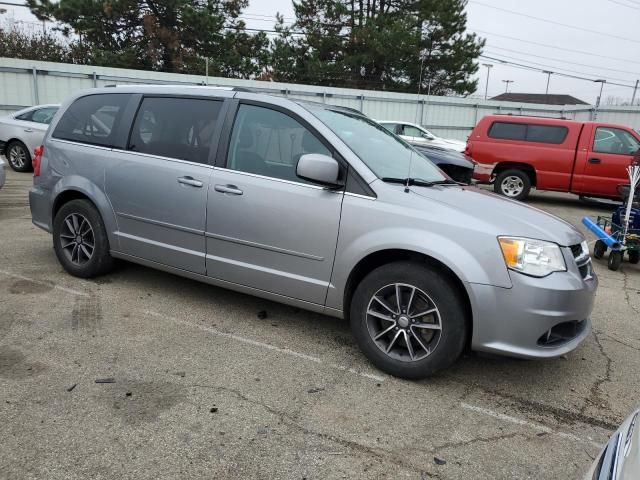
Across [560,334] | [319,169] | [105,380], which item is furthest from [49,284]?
[560,334]

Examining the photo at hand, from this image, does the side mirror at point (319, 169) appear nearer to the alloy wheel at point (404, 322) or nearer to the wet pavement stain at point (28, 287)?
the alloy wheel at point (404, 322)

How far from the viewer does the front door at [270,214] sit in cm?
350

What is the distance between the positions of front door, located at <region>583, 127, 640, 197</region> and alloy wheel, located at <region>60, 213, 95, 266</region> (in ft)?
33.5

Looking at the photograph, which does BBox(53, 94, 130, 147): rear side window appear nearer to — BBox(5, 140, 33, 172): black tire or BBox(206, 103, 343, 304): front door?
BBox(206, 103, 343, 304): front door

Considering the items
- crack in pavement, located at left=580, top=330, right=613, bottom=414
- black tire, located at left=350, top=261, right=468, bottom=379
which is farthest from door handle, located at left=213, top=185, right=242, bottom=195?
crack in pavement, located at left=580, top=330, right=613, bottom=414

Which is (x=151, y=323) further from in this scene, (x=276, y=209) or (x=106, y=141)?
(x=106, y=141)

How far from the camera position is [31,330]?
3740 millimetres

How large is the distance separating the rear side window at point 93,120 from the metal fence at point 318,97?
9.10m

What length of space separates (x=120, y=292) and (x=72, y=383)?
5.36 feet

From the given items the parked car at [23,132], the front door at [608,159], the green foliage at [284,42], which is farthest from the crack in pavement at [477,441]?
the green foliage at [284,42]

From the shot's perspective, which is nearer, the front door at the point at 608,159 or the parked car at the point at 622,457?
the parked car at the point at 622,457

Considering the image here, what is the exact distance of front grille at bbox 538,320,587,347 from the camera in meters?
3.06

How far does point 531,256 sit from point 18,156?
1189cm

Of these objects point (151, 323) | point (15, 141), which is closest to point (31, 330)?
point (151, 323)
